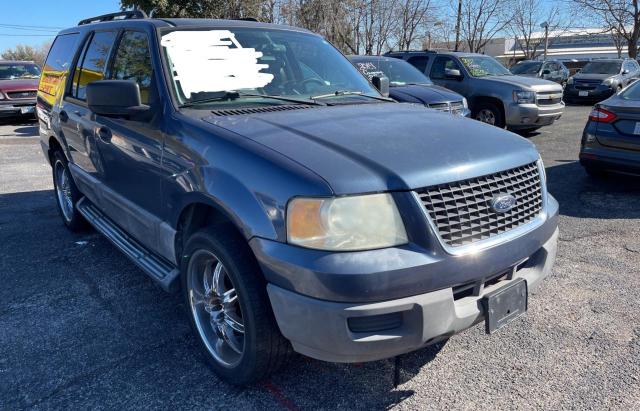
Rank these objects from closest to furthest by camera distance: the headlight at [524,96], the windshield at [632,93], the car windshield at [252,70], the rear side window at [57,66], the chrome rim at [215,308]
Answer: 1. the chrome rim at [215,308]
2. the car windshield at [252,70]
3. the rear side window at [57,66]
4. the windshield at [632,93]
5. the headlight at [524,96]

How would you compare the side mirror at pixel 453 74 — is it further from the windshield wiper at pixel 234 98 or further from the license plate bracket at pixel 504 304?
the license plate bracket at pixel 504 304

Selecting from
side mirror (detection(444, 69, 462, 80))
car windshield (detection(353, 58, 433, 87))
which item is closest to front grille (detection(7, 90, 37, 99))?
car windshield (detection(353, 58, 433, 87))

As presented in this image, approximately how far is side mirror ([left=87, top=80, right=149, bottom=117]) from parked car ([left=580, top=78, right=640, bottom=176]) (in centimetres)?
548

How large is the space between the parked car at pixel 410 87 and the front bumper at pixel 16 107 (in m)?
10.2

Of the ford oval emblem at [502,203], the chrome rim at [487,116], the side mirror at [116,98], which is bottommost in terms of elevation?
the chrome rim at [487,116]

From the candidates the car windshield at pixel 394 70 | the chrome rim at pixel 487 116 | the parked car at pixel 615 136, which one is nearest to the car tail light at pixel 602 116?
the parked car at pixel 615 136

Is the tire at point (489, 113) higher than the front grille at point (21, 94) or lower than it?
lower

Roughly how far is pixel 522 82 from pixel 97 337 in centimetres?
991

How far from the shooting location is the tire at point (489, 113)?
10.7 m

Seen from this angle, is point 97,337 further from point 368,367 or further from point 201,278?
point 368,367

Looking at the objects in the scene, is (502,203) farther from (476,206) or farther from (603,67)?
(603,67)

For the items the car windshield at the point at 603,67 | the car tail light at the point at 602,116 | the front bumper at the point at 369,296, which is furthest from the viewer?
the car windshield at the point at 603,67

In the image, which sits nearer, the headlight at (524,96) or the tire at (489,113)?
the headlight at (524,96)

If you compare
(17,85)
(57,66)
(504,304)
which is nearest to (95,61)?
(57,66)
